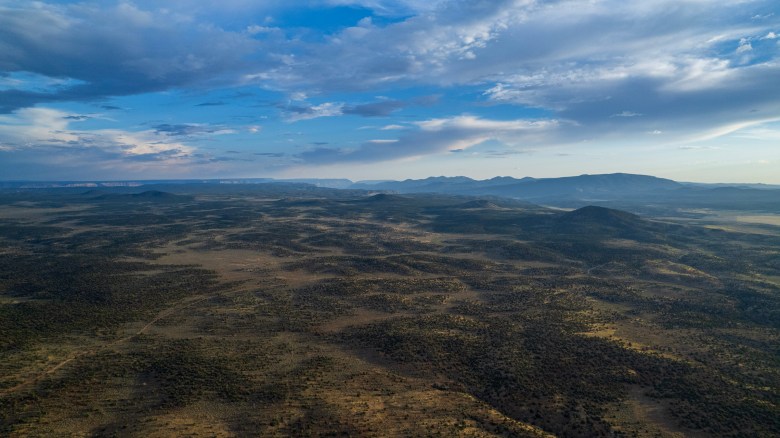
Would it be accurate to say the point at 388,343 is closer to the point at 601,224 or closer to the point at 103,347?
the point at 103,347

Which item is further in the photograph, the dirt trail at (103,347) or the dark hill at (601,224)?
the dark hill at (601,224)

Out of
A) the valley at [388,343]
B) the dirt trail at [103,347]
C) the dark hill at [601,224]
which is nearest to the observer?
the valley at [388,343]

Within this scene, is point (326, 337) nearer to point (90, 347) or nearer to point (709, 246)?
point (90, 347)

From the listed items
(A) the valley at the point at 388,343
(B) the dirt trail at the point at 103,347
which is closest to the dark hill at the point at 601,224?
(A) the valley at the point at 388,343

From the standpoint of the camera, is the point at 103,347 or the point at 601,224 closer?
the point at 103,347

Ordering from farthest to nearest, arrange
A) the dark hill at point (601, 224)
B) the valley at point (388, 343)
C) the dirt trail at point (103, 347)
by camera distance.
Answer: the dark hill at point (601, 224), the dirt trail at point (103, 347), the valley at point (388, 343)

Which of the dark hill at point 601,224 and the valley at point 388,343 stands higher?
the dark hill at point 601,224

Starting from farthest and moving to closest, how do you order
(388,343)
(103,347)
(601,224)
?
1. (601,224)
2. (388,343)
3. (103,347)

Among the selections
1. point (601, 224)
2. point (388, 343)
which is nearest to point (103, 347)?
point (388, 343)

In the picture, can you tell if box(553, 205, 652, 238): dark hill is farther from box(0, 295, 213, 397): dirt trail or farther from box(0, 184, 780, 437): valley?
box(0, 295, 213, 397): dirt trail

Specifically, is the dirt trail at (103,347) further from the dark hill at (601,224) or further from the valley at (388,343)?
the dark hill at (601,224)

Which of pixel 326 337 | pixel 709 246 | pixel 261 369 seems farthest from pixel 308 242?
pixel 709 246
